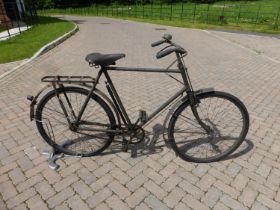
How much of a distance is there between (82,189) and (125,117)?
102 cm

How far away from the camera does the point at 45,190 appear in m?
3.01

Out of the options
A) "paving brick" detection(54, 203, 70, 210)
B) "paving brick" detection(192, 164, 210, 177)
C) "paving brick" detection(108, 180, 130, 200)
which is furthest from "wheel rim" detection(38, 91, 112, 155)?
"paving brick" detection(192, 164, 210, 177)

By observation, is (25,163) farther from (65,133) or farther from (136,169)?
(136,169)

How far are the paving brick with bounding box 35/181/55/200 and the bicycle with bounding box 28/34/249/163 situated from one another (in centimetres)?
62

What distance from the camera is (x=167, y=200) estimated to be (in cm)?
288

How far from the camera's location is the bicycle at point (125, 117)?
3068mm

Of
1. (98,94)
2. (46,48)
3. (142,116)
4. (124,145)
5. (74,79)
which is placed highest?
(74,79)

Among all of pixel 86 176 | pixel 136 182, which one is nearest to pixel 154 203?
pixel 136 182

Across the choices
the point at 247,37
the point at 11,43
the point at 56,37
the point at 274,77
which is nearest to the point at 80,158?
the point at 274,77

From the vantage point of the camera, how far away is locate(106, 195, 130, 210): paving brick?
110 inches

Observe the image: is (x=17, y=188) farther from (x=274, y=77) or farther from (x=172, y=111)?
(x=274, y=77)

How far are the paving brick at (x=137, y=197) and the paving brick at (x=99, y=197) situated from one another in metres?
0.25

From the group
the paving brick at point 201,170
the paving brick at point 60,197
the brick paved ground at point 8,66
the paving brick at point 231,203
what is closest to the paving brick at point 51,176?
the paving brick at point 60,197

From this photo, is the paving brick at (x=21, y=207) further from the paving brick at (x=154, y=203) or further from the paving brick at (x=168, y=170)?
the paving brick at (x=168, y=170)
